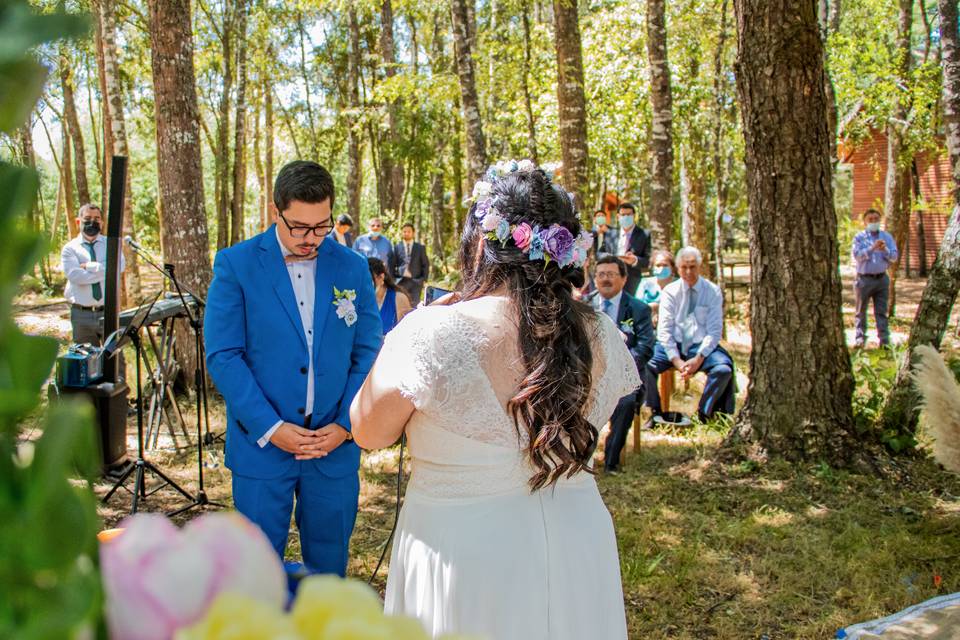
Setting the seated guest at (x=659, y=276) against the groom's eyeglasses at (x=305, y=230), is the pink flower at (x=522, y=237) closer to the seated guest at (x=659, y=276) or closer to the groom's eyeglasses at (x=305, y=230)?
the groom's eyeglasses at (x=305, y=230)

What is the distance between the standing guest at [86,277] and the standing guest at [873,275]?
9.44m

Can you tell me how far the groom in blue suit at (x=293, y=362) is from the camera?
304 cm

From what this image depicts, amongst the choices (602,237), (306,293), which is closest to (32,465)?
(306,293)

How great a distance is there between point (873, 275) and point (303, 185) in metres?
10.3

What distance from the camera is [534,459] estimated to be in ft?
7.51

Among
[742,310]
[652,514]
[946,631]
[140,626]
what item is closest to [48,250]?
[140,626]

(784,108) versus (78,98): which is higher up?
(78,98)

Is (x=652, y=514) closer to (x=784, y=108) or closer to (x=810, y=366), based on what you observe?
(x=810, y=366)

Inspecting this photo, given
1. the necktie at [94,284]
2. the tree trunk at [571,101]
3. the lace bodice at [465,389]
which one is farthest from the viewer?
→ the tree trunk at [571,101]

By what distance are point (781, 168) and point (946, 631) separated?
3.10 meters

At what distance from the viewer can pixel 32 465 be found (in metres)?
0.36

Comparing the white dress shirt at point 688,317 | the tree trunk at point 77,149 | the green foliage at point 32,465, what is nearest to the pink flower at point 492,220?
the green foliage at point 32,465

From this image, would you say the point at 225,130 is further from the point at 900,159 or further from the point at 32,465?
the point at 32,465

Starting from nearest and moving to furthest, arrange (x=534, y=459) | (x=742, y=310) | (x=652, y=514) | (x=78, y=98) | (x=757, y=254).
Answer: (x=534, y=459) → (x=652, y=514) → (x=757, y=254) → (x=742, y=310) → (x=78, y=98)
